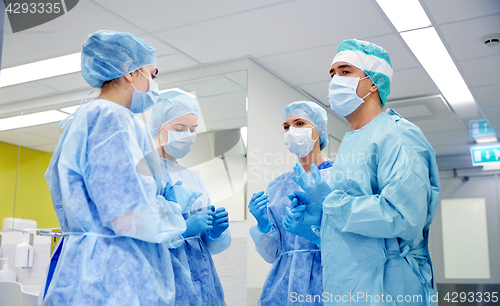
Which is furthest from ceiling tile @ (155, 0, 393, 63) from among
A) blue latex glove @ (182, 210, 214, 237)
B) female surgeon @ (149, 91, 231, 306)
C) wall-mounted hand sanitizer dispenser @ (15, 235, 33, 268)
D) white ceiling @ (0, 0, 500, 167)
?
wall-mounted hand sanitizer dispenser @ (15, 235, 33, 268)

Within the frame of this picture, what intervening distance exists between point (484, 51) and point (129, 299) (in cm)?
279

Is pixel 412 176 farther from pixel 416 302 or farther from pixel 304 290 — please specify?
pixel 304 290

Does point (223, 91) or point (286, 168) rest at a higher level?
point (223, 91)

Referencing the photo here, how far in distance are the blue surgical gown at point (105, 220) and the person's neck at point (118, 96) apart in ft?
0.33

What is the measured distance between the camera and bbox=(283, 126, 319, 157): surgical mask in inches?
77.9

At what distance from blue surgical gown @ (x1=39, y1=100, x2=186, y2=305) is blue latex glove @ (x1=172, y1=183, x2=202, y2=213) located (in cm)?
40

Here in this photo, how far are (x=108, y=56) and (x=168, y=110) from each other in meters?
0.46

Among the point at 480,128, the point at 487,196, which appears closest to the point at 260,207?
the point at 480,128

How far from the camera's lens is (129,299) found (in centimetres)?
102

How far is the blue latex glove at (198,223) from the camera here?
1521 mm

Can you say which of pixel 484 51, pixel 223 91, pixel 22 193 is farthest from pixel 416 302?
pixel 22 193

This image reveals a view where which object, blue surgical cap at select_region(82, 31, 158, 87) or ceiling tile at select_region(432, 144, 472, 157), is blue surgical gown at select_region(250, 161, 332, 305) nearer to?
blue surgical cap at select_region(82, 31, 158, 87)

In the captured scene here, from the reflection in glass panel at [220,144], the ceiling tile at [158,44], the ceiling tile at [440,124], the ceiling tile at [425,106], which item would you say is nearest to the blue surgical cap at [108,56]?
the reflection in glass panel at [220,144]

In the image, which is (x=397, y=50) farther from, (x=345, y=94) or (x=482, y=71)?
(x=345, y=94)
